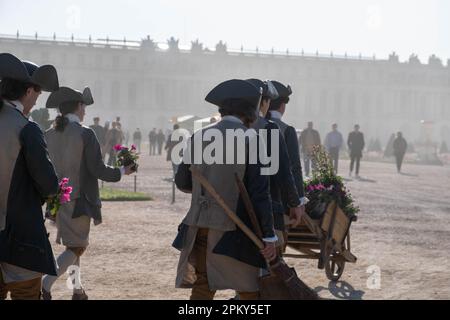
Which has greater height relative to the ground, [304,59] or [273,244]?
[304,59]

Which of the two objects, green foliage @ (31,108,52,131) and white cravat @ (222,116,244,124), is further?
green foliage @ (31,108,52,131)

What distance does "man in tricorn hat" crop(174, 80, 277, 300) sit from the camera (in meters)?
4.16

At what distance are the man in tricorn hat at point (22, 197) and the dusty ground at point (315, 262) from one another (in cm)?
221

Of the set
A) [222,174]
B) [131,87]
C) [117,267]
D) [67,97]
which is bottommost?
[117,267]

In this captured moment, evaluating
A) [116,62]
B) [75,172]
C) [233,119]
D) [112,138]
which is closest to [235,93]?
[233,119]

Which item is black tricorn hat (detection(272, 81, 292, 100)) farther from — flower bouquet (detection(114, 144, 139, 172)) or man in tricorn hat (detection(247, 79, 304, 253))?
flower bouquet (detection(114, 144, 139, 172))

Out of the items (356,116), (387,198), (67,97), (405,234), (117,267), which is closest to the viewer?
(67,97)

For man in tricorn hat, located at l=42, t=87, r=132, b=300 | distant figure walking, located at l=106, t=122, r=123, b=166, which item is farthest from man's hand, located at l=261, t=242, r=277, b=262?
distant figure walking, located at l=106, t=122, r=123, b=166

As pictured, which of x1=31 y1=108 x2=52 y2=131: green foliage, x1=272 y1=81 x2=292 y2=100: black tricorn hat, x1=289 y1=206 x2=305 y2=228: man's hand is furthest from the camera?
x1=31 y1=108 x2=52 y2=131: green foliage

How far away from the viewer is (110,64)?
306 feet
